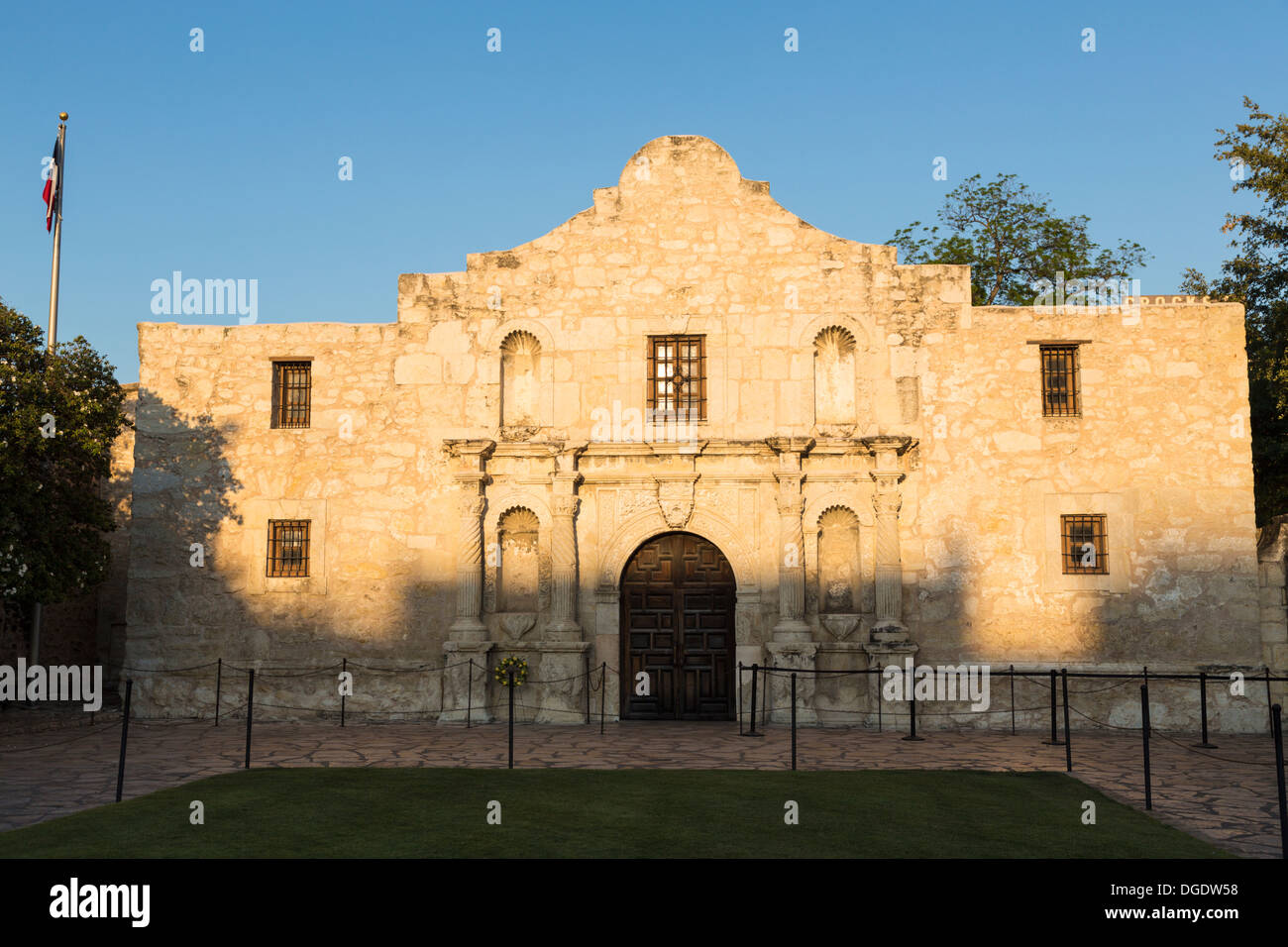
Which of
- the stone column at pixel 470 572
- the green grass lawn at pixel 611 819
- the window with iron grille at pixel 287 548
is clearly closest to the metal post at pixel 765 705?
the green grass lawn at pixel 611 819

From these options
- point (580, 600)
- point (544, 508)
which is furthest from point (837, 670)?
point (544, 508)

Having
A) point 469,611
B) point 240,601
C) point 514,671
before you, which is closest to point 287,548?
point 240,601

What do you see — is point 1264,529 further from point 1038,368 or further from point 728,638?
point 728,638

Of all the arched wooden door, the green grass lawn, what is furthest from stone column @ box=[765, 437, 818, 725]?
the green grass lawn

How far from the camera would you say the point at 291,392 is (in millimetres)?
18219

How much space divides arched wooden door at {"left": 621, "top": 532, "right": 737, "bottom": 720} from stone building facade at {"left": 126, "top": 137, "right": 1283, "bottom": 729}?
0.05m

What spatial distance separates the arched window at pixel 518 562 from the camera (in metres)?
17.3

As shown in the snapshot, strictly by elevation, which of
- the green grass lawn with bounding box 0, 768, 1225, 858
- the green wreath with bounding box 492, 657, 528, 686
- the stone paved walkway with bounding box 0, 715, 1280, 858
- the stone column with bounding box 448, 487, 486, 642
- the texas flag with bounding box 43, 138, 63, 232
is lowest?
the stone paved walkway with bounding box 0, 715, 1280, 858

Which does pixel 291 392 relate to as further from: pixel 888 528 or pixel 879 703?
pixel 879 703

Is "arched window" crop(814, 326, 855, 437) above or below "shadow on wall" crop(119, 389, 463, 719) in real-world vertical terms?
above

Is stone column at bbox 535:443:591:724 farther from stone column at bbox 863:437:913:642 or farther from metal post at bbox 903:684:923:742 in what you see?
metal post at bbox 903:684:923:742

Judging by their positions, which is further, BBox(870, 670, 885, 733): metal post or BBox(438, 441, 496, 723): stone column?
BBox(438, 441, 496, 723): stone column

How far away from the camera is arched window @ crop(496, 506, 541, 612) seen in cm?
1727

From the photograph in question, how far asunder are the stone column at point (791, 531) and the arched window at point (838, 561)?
510 mm
